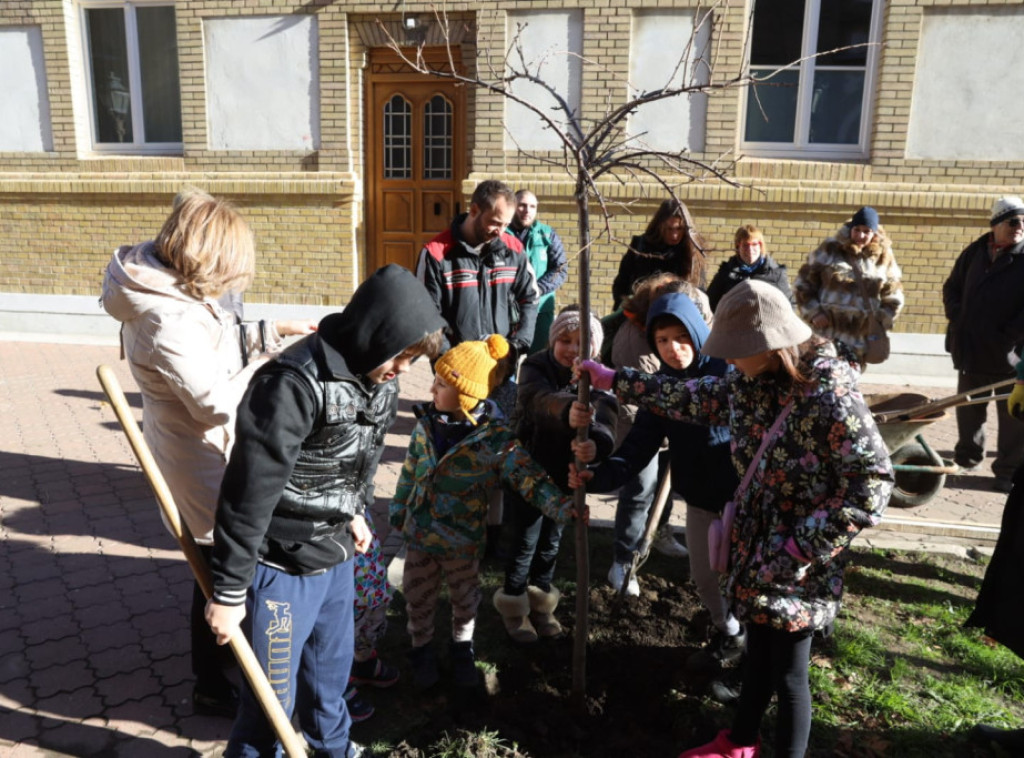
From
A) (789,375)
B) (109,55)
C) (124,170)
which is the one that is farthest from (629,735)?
(109,55)

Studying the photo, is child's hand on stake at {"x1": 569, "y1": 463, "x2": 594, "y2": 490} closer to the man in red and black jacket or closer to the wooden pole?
the wooden pole

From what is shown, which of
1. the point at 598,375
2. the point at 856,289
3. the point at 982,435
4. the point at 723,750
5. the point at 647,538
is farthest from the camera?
the point at 982,435

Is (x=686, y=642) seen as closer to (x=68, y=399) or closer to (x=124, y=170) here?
(x=68, y=399)

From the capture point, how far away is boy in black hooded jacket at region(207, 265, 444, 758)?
208 centimetres

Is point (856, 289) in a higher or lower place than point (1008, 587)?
higher

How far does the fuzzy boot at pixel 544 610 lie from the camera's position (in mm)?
3596

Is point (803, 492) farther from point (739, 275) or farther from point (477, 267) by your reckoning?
point (739, 275)

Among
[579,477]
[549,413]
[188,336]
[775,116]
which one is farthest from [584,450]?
[775,116]

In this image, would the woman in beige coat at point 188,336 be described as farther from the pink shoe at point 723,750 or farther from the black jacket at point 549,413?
Answer: the pink shoe at point 723,750

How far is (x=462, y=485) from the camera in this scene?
10.0ft

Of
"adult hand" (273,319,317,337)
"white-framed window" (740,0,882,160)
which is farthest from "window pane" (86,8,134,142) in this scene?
"adult hand" (273,319,317,337)

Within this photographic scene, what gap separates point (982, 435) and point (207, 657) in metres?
5.78

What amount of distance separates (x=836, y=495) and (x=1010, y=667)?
1913mm

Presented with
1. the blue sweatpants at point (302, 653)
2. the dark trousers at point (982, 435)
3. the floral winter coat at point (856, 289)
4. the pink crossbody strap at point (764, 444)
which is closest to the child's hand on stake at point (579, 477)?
the pink crossbody strap at point (764, 444)
